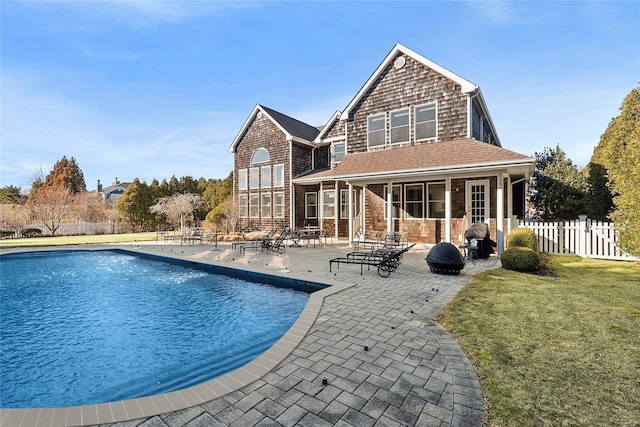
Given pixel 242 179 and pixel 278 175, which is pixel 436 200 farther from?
pixel 242 179

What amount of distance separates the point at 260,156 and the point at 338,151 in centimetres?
658

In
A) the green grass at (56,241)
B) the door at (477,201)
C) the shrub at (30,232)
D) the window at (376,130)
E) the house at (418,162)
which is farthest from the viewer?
the shrub at (30,232)

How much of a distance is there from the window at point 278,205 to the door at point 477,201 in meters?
12.5

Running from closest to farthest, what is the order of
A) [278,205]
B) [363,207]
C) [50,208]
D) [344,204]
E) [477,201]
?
[477,201] → [363,207] → [344,204] → [278,205] → [50,208]

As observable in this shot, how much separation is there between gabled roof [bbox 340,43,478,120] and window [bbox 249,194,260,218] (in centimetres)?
996

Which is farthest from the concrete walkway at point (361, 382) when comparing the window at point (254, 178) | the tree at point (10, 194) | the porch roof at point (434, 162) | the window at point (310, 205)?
the tree at point (10, 194)

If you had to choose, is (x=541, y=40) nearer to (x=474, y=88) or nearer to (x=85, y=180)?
(x=474, y=88)

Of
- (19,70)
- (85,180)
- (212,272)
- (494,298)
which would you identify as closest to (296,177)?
(212,272)

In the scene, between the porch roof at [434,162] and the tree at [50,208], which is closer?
the porch roof at [434,162]

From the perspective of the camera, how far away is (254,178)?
22531mm

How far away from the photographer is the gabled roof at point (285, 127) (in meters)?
20.7

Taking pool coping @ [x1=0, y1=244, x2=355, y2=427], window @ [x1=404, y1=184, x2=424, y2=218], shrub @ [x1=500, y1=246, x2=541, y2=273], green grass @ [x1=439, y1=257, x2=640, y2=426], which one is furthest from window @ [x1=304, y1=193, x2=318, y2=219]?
pool coping @ [x1=0, y1=244, x2=355, y2=427]

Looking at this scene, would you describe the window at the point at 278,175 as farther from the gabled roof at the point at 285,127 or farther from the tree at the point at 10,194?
the tree at the point at 10,194

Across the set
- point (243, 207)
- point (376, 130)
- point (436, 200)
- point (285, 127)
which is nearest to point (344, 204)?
point (376, 130)
